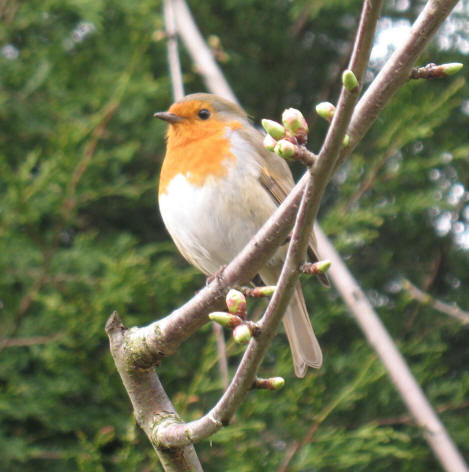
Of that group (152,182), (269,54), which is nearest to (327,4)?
(269,54)

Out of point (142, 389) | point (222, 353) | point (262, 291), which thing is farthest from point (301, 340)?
point (262, 291)

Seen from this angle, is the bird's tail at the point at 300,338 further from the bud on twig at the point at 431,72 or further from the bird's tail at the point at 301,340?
the bud on twig at the point at 431,72

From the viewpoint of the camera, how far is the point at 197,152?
2590 mm

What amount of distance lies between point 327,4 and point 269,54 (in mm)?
542

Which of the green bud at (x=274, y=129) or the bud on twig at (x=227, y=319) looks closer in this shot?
the green bud at (x=274, y=129)

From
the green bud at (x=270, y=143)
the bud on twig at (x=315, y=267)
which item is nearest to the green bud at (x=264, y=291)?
the bud on twig at (x=315, y=267)

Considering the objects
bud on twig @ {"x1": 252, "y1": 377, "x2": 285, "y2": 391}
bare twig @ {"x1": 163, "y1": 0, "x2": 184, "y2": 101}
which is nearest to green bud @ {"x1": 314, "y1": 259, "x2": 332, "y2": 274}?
bud on twig @ {"x1": 252, "y1": 377, "x2": 285, "y2": 391}

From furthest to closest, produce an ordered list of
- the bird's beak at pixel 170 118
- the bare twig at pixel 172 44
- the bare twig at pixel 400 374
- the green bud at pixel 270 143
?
the bare twig at pixel 172 44 < the bird's beak at pixel 170 118 < the bare twig at pixel 400 374 < the green bud at pixel 270 143

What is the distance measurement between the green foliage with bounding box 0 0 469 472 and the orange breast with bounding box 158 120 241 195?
1.68 feet

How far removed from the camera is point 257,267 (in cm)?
148

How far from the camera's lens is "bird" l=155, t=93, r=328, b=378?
8.18 feet

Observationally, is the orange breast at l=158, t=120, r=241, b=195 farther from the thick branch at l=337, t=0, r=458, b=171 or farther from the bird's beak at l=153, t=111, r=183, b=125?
Answer: the thick branch at l=337, t=0, r=458, b=171

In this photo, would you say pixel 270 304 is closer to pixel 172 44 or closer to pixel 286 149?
pixel 286 149

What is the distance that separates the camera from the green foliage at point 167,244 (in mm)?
3094
